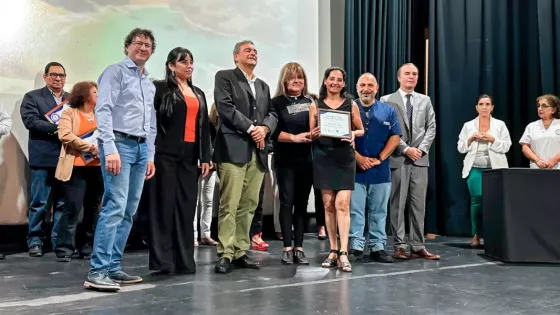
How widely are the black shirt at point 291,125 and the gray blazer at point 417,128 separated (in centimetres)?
76

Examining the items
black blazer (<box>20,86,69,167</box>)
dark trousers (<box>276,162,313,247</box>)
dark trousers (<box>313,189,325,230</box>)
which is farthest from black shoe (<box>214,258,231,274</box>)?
dark trousers (<box>313,189,325,230</box>)

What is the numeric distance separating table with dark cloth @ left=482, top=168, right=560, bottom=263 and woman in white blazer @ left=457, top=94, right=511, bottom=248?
111 centimetres

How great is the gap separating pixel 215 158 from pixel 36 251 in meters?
1.76

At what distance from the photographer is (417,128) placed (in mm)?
4074

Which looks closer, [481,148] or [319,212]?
[481,148]

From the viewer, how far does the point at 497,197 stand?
12.9ft

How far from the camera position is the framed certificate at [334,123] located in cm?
340

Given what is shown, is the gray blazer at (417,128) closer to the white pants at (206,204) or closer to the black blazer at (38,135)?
the white pants at (206,204)

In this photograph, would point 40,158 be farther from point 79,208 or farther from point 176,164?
point 176,164

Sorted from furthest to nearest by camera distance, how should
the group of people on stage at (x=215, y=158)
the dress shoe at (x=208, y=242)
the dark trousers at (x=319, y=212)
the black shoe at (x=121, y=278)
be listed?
the dark trousers at (x=319, y=212), the dress shoe at (x=208, y=242), the black shoe at (x=121, y=278), the group of people on stage at (x=215, y=158)

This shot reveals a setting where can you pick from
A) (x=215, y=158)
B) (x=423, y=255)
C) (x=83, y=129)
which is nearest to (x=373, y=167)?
(x=423, y=255)

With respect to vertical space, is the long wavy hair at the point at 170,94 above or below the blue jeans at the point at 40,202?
above

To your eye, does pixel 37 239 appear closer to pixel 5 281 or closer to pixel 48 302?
pixel 5 281

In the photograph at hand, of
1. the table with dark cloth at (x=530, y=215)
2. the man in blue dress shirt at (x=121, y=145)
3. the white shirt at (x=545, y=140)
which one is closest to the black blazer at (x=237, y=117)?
the man in blue dress shirt at (x=121, y=145)
